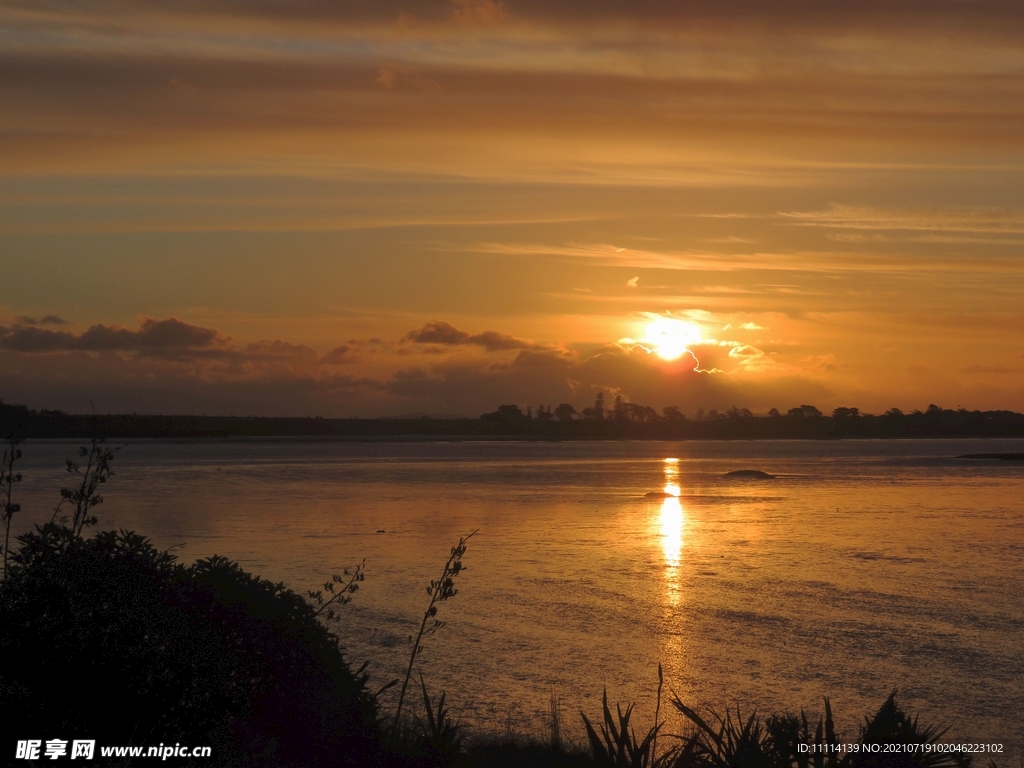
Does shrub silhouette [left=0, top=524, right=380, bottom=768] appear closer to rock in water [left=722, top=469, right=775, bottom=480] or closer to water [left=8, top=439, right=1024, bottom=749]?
water [left=8, top=439, right=1024, bottom=749]

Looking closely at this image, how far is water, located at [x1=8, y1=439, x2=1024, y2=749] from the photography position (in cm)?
1512

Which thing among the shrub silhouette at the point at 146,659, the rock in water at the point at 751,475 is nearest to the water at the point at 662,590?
the shrub silhouette at the point at 146,659

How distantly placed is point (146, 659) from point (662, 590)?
1938 cm

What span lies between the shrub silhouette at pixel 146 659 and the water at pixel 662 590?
7.27m

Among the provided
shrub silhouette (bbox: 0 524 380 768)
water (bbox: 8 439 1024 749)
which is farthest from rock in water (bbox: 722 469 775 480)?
shrub silhouette (bbox: 0 524 380 768)

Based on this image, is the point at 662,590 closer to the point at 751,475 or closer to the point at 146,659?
the point at 146,659

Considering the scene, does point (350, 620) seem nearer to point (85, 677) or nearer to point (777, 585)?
point (777, 585)

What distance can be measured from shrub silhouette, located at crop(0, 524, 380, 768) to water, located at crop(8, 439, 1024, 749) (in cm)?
727

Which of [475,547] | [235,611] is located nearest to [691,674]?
[235,611]

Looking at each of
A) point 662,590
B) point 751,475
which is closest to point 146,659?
point 662,590

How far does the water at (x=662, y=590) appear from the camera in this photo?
15.1m

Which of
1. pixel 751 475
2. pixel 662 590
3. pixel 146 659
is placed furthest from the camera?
pixel 751 475

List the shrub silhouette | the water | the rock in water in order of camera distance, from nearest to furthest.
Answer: the shrub silhouette < the water < the rock in water

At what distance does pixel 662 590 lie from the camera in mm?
23781
